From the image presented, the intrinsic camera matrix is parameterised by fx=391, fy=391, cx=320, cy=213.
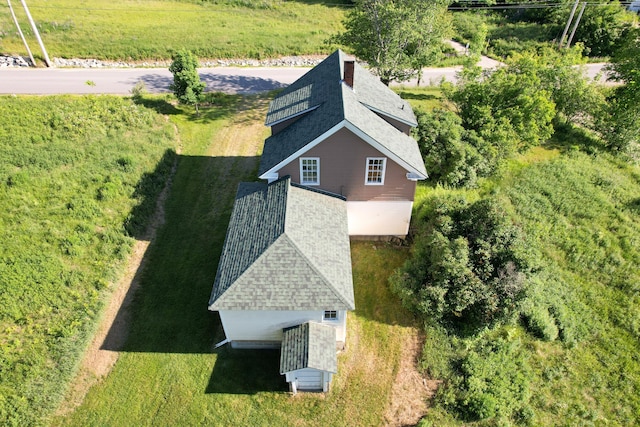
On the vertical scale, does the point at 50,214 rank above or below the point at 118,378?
above

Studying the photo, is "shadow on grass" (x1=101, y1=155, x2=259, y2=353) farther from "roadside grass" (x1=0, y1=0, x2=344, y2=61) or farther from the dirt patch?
"roadside grass" (x1=0, y1=0, x2=344, y2=61)

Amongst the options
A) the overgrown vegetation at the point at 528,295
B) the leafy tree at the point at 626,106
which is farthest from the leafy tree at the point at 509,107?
the leafy tree at the point at 626,106

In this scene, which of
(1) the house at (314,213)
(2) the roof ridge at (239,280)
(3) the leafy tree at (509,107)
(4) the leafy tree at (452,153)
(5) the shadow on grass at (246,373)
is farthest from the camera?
(3) the leafy tree at (509,107)

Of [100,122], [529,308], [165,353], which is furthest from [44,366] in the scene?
[529,308]

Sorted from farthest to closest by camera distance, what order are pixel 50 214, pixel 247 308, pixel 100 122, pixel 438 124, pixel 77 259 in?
pixel 100 122 → pixel 438 124 → pixel 50 214 → pixel 77 259 → pixel 247 308

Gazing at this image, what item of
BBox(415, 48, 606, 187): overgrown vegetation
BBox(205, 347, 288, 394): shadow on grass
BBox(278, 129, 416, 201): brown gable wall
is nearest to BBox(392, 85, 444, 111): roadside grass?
BBox(415, 48, 606, 187): overgrown vegetation

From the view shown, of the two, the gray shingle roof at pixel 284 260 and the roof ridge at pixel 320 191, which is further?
the roof ridge at pixel 320 191

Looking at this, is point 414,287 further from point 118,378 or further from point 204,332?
point 118,378

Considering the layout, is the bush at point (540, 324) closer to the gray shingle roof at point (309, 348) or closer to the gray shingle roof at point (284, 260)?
the gray shingle roof at point (284, 260)

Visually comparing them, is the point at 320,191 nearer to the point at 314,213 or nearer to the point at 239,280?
the point at 314,213
